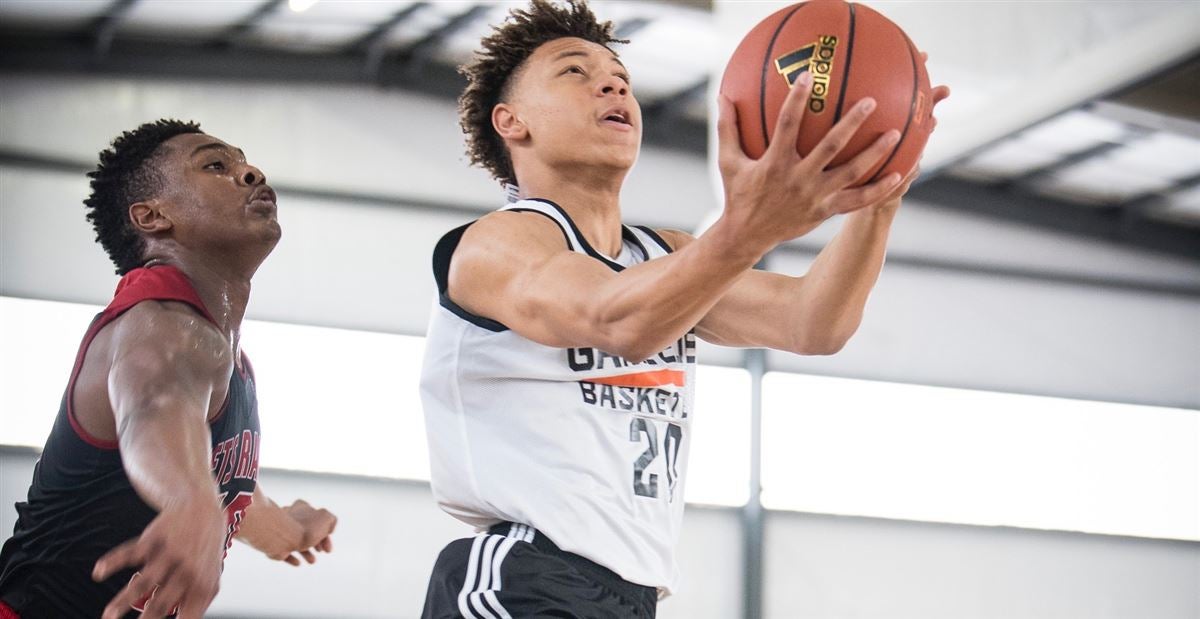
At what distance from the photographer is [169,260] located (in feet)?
10.2

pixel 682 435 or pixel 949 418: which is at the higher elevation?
pixel 949 418

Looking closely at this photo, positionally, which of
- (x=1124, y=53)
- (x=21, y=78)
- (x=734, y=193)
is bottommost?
(x=734, y=193)

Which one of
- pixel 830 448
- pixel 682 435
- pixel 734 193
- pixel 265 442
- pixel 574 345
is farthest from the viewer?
pixel 830 448

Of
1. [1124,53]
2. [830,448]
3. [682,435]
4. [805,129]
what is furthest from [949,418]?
[805,129]

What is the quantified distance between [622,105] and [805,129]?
87cm

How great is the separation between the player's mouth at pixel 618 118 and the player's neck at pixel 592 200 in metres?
0.10

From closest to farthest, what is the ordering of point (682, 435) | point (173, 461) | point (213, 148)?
point (173, 461) → point (682, 435) → point (213, 148)

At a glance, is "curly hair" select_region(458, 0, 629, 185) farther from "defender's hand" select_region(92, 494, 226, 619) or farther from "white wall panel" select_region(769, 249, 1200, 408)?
"white wall panel" select_region(769, 249, 1200, 408)

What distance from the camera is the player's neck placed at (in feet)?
8.75

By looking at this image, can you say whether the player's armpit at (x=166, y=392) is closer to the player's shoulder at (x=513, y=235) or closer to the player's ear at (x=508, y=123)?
the player's shoulder at (x=513, y=235)

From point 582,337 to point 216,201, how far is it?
153 cm

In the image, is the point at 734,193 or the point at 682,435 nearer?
the point at 734,193

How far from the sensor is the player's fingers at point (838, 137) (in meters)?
1.76

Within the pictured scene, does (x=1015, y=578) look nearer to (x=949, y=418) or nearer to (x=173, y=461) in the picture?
(x=949, y=418)
